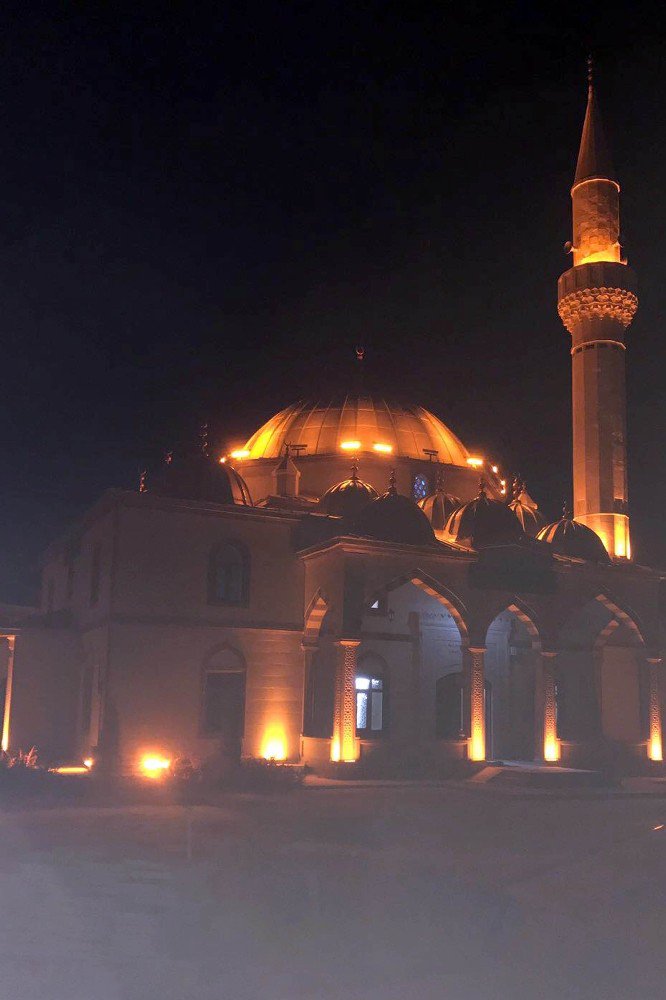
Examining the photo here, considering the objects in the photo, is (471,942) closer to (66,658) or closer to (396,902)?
(396,902)

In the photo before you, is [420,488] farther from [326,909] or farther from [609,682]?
[326,909]

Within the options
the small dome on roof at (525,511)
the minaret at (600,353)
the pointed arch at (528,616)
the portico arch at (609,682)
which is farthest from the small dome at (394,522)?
the minaret at (600,353)

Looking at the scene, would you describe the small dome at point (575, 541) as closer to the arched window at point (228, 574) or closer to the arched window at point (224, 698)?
the arched window at point (228, 574)

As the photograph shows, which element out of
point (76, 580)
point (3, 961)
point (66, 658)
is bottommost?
point (3, 961)

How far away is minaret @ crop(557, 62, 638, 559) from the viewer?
24.9 meters

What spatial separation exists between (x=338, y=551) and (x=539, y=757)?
6.25 metres

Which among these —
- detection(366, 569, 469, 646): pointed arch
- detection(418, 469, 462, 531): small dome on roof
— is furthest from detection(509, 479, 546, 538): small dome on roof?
detection(366, 569, 469, 646): pointed arch

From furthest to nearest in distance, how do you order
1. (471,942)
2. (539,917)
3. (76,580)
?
(76,580)
(539,917)
(471,942)

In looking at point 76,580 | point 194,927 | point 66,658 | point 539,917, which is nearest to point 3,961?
point 194,927

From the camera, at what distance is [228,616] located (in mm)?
19906

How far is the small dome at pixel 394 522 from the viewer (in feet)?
67.3

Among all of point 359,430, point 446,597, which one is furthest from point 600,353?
point 446,597

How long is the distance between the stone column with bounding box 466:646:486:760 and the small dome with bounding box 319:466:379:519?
4267mm

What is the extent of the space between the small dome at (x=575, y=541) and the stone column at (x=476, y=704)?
12.4 ft
